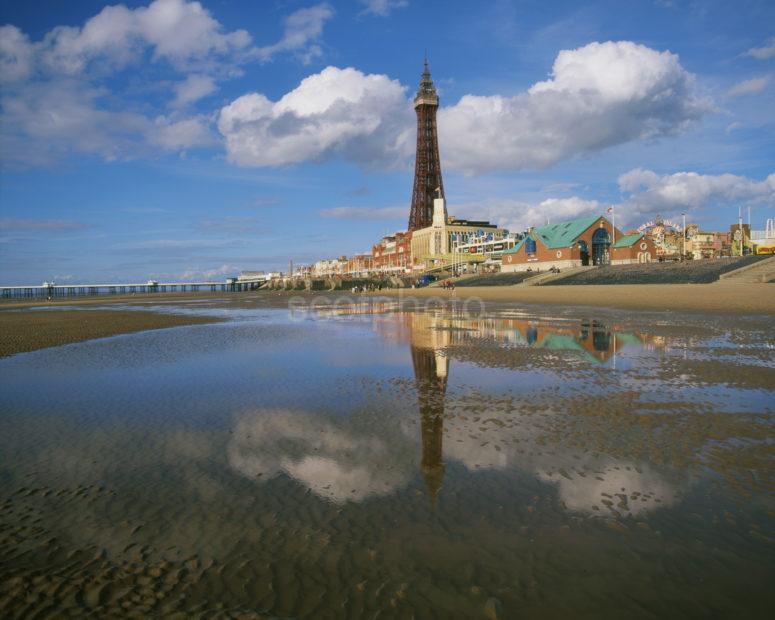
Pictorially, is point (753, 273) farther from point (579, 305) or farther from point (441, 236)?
point (441, 236)

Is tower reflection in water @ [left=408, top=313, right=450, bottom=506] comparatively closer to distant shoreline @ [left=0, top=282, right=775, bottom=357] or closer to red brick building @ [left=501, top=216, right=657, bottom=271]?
distant shoreline @ [left=0, top=282, right=775, bottom=357]

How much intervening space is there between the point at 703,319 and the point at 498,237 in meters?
81.8

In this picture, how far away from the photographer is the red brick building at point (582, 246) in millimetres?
61469

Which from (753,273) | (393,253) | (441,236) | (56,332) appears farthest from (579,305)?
(393,253)

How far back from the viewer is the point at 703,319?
21.3 metres

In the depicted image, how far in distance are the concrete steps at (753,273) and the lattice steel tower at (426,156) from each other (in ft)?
282

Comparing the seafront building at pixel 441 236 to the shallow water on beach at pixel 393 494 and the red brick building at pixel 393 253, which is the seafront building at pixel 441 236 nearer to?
the red brick building at pixel 393 253

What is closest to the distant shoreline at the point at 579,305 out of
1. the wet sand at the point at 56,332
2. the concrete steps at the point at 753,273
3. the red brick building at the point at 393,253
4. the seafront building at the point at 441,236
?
the wet sand at the point at 56,332

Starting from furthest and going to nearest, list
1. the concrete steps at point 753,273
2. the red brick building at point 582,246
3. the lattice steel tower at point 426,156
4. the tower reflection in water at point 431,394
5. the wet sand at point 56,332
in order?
the lattice steel tower at point 426,156 → the red brick building at point 582,246 → the concrete steps at point 753,273 → the wet sand at point 56,332 → the tower reflection in water at point 431,394

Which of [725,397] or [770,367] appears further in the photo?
[770,367]

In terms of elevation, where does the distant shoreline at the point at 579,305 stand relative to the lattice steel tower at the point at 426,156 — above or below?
below

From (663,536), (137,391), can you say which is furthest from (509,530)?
(137,391)

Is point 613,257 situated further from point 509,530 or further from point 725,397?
point 509,530

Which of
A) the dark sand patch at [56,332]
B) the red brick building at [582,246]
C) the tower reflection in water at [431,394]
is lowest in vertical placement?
the tower reflection in water at [431,394]
